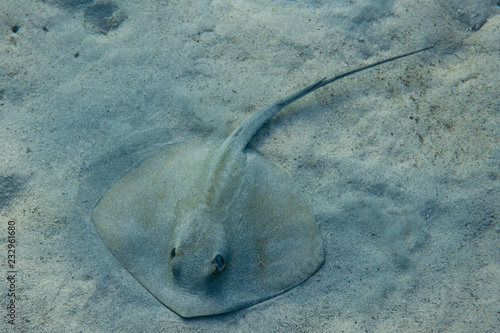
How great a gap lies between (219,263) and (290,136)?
174cm

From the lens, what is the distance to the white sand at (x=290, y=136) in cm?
289

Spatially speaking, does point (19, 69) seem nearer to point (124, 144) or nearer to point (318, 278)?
point (124, 144)

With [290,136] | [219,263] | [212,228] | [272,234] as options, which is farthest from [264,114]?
[219,263]

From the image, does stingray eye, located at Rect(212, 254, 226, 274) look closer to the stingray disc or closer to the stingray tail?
the stingray disc

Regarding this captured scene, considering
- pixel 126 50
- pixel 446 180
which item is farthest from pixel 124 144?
pixel 446 180

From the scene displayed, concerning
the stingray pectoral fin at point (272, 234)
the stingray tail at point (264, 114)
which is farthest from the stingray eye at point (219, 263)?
the stingray tail at point (264, 114)

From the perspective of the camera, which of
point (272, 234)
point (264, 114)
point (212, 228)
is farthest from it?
point (264, 114)

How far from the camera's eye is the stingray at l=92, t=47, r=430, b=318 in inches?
102

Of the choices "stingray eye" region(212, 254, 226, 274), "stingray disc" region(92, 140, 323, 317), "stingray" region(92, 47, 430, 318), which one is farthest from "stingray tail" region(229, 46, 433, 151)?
"stingray eye" region(212, 254, 226, 274)

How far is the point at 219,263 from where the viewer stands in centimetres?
258

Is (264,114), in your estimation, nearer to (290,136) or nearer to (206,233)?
(290,136)

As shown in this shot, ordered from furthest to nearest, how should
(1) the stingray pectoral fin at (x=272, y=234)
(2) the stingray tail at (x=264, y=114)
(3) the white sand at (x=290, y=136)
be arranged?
(2) the stingray tail at (x=264, y=114) < (3) the white sand at (x=290, y=136) < (1) the stingray pectoral fin at (x=272, y=234)

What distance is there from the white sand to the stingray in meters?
0.24

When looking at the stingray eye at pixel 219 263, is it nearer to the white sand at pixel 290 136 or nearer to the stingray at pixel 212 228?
the stingray at pixel 212 228
